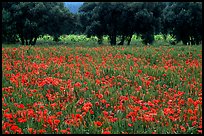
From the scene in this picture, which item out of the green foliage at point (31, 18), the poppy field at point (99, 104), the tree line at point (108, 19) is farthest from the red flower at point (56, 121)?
the tree line at point (108, 19)

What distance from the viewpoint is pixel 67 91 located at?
381 inches

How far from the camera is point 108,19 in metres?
44.5

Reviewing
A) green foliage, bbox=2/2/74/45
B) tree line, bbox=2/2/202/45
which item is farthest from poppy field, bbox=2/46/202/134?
tree line, bbox=2/2/202/45

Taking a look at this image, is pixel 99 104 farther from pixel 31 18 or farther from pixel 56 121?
pixel 31 18

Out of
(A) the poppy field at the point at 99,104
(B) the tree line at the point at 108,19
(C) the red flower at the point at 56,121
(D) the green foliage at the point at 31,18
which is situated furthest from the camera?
(B) the tree line at the point at 108,19

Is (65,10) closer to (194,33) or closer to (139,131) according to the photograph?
(194,33)

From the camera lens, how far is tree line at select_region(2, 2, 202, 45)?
43513 millimetres

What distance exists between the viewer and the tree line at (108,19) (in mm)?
43513

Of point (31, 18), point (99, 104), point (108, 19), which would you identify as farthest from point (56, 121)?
point (31, 18)

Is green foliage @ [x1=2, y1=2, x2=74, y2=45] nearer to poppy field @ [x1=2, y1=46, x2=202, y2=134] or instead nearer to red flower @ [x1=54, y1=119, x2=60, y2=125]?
poppy field @ [x1=2, y1=46, x2=202, y2=134]

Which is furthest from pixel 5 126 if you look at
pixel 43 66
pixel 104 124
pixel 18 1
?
pixel 18 1

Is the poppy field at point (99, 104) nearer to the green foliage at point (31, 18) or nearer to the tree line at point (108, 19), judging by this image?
the green foliage at point (31, 18)

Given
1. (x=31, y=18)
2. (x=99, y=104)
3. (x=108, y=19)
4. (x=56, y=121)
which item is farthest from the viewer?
(x=108, y=19)

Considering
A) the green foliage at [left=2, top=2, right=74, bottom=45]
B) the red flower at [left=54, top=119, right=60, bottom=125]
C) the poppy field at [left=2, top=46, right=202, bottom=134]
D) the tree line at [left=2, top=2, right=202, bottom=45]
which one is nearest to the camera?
the red flower at [left=54, top=119, right=60, bottom=125]
